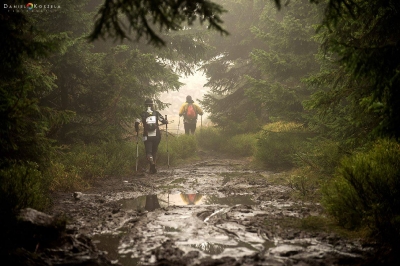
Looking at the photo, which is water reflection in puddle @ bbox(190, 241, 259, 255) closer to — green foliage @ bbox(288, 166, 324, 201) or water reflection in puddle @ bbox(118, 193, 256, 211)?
water reflection in puddle @ bbox(118, 193, 256, 211)

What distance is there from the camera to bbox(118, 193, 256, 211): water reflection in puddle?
7.30 meters

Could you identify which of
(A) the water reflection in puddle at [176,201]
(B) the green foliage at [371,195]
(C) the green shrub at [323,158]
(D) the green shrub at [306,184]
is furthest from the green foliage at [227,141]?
(B) the green foliage at [371,195]

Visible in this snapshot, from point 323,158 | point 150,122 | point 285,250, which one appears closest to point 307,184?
point 323,158

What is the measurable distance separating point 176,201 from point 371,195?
170 inches

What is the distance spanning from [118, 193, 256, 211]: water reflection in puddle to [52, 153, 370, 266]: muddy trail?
1cm

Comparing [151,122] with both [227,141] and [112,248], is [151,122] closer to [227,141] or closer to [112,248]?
[227,141]

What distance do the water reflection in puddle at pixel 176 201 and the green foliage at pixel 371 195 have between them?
8.05 feet

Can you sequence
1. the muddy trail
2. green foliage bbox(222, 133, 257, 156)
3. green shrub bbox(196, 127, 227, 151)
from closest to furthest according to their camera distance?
the muddy trail, green foliage bbox(222, 133, 257, 156), green shrub bbox(196, 127, 227, 151)

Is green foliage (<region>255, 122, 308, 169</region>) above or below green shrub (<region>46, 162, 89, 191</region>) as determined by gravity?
above

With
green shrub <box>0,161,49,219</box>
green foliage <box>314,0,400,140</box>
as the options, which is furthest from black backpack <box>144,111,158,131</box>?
green foliage <box>314,0,400,140</box>

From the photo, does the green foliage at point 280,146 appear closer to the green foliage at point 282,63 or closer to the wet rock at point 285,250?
the green foliage at point 282,63

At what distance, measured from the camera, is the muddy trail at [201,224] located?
13.4ft

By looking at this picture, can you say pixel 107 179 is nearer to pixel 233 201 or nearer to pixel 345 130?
pixel 233 201

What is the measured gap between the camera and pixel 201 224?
5652 mm
